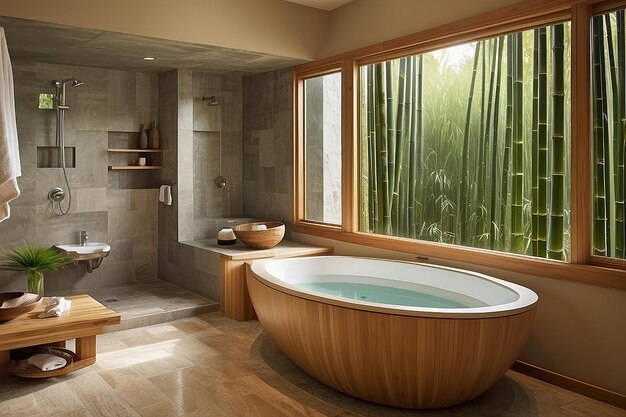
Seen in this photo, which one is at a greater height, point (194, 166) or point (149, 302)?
point (194, 166)

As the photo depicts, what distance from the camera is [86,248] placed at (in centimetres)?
506

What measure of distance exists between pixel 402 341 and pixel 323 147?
296cm

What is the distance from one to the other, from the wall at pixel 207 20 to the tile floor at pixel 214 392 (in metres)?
2.27

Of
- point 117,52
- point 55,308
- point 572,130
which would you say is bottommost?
point 55,308

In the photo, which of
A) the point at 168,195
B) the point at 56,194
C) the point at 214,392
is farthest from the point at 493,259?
the point at 56,194

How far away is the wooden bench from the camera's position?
3164 mm

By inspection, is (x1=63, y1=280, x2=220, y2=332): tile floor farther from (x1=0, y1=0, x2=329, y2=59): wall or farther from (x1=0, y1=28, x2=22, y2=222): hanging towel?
(x1=0, y1=0, x2=329, y2=59): wall

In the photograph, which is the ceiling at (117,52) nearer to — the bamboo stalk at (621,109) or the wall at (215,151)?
the wall at (215,151)

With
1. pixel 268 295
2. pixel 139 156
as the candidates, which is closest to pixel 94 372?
pixel 268 295

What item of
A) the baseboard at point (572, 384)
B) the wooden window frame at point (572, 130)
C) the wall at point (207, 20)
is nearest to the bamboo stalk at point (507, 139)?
the wooden window frame at point (572, 130)

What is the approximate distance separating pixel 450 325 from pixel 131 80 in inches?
171

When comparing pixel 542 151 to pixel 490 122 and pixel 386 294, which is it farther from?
pixel 386 294

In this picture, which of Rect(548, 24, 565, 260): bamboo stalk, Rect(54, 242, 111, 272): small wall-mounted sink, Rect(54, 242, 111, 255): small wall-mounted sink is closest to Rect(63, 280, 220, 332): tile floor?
Rect(54, 242, 111, 272): small wall-mounted sink

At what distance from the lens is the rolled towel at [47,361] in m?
3.30
